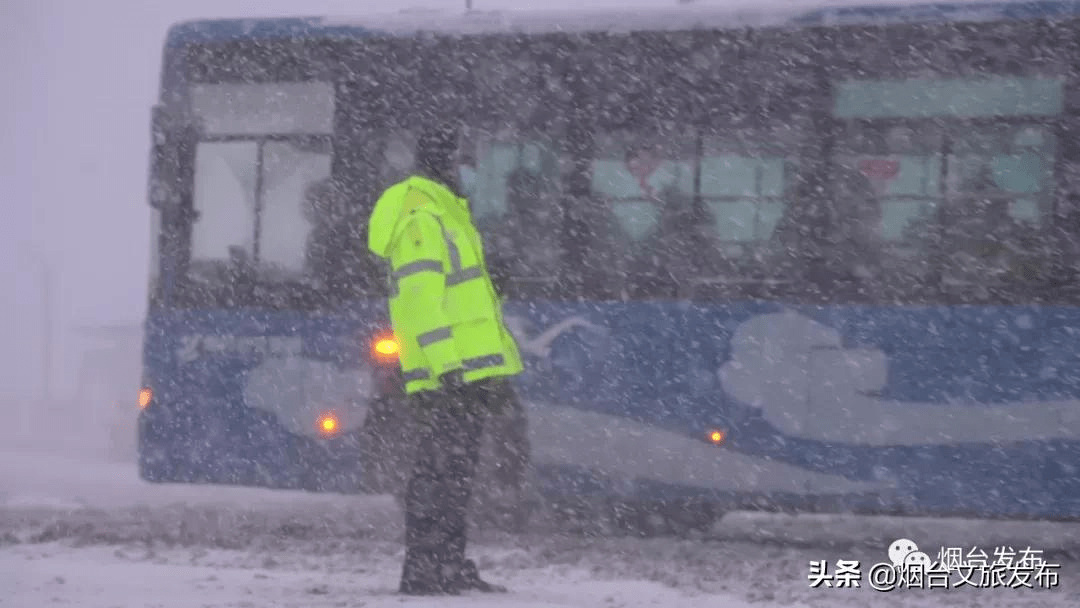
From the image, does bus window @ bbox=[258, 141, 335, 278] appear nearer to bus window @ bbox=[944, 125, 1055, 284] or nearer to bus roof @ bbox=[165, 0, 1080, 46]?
bus roof @ bbox=[165, 0, 1080, 46]

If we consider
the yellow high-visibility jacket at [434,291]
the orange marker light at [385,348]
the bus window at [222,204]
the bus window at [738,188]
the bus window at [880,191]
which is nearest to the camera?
the yellow high-visibility jacket at [434,291]

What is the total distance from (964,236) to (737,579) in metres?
2.80

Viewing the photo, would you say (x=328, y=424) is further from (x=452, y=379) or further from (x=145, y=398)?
(x=452, y=379)

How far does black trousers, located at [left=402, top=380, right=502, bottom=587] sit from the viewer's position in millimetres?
6289

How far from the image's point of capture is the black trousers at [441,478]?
248 inches

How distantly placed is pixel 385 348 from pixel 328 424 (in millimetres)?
614

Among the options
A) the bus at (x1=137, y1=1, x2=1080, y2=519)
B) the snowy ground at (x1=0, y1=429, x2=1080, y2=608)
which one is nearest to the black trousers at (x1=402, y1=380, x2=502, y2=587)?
the snowy ground at (x1=0, y1=429, x2=1080, y2=608)

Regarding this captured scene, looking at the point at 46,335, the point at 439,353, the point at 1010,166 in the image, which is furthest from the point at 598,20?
the point at 46,335

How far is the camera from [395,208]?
20.6 ft

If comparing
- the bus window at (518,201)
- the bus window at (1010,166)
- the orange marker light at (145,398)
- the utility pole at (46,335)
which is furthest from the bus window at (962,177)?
the utility pole at (46,335)

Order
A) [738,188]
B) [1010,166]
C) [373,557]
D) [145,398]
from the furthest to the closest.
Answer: [145,398], [738,188], [1010,166], [373,557]

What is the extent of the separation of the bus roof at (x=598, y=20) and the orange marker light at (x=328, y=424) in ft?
8.25

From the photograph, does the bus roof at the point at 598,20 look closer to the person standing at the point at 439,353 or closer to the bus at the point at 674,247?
the bus at the point at 674,247

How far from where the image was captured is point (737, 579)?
7.25 metres
